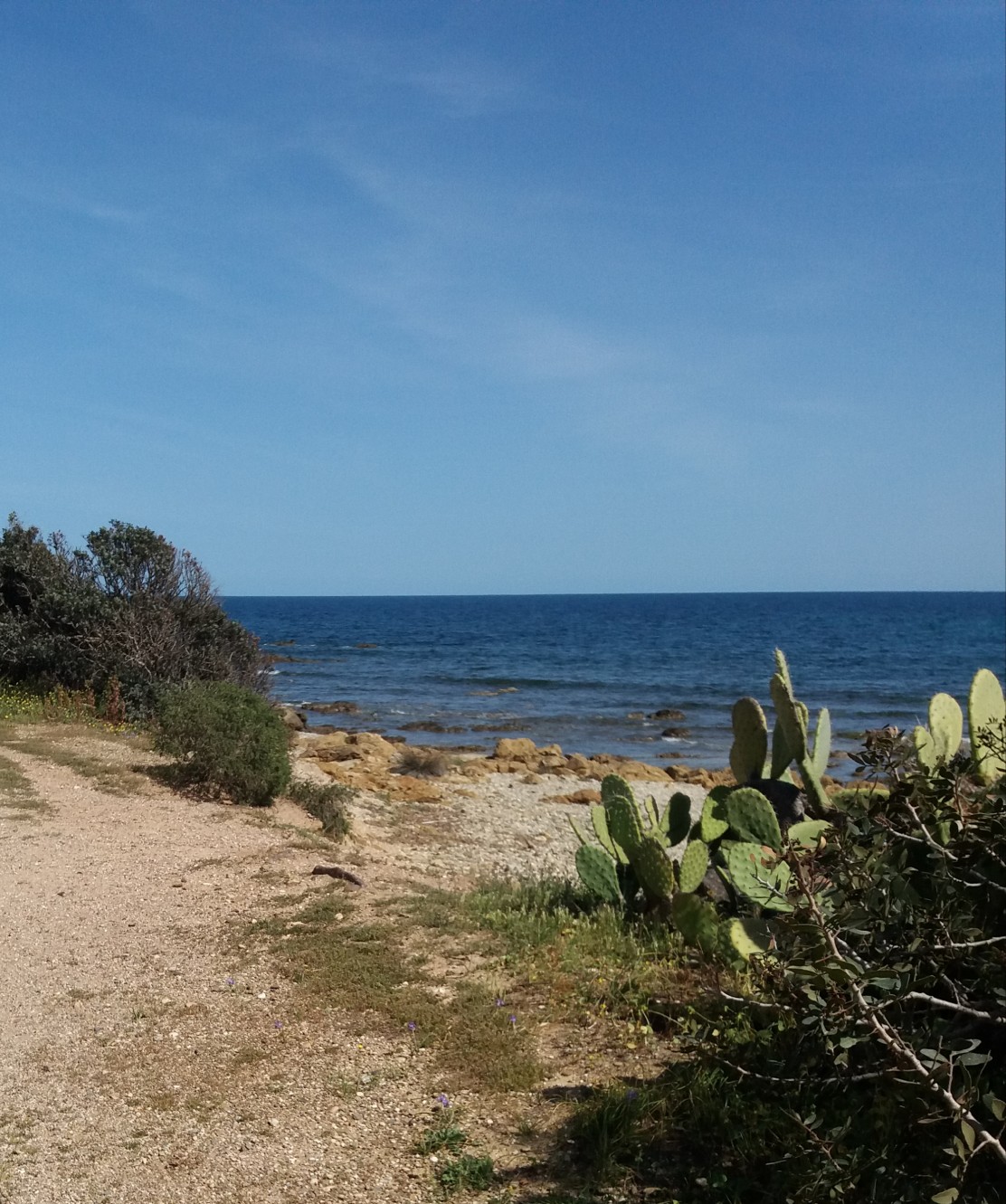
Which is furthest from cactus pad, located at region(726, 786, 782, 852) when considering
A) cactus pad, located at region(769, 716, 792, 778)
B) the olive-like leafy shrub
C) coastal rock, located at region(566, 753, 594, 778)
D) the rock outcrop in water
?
coastal rock, located at region(566, 753, 594, 778)

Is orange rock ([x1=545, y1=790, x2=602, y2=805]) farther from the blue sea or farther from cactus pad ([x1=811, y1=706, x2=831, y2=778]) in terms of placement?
cactus pad ([x1=811, y1=706, x2=831, y2=778])

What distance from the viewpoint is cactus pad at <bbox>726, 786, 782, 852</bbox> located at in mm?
6355

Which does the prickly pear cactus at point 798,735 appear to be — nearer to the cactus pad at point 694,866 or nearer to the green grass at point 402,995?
the cactus pad at point 694,866

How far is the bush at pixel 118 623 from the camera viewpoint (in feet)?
54.6

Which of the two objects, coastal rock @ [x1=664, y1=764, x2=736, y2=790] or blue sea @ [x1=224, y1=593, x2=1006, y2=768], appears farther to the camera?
blue sea @ [x1=224, y1=593, x2=1006, y2=768]

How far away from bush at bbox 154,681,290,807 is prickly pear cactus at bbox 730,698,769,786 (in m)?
5.77

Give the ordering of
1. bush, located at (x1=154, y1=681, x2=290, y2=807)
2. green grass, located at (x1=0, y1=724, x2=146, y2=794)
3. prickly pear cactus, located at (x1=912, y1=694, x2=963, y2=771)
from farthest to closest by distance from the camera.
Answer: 1. green grass, located at (x1=0, y1=724, x2=146, y2=794)
2. bush, located at (x1=154, y1=681, x2=290, y2=807)
3. prickly pear cactus, located at (x1=912, y1=694, x2=963, y2=771)

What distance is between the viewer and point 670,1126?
4125 millimetres

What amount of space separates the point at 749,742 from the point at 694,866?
1.69 m

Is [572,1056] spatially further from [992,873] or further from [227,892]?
[227,892]

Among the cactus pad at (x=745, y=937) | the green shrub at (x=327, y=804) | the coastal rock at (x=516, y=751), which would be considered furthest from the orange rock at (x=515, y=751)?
the cactus pad at (x=745, y=937)

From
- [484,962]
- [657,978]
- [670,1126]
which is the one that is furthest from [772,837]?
[670,1126]

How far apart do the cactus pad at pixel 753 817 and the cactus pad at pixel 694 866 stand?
27 centimetres

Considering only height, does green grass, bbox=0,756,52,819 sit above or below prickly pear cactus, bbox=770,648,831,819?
below
